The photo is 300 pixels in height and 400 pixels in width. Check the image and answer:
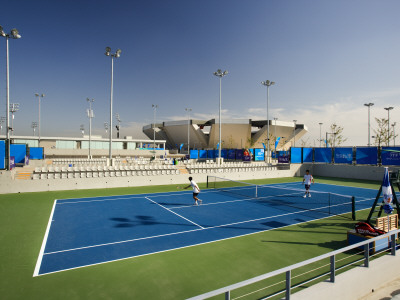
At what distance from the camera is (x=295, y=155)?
3406cm

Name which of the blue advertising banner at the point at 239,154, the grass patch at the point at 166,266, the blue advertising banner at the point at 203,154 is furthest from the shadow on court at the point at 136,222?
the blue advertising banner at the point at 203,154

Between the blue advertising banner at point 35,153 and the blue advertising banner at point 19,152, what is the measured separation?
9820 mm

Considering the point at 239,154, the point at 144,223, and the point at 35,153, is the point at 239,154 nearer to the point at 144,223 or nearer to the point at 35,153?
the point at 35,153

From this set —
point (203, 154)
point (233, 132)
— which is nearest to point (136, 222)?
point (203, 154)

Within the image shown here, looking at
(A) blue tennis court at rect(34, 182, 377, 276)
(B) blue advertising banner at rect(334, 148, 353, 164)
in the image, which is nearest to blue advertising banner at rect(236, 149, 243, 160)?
(B) blue advertising banner at rect(334, 148, 353, 164)

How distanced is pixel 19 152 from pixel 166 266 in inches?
1320

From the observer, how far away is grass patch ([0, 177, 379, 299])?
5848 mm

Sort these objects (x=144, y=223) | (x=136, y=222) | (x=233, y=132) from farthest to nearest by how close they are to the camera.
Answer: (x=233, y=132) < (x=136, y=222) < (x=144, y=223)

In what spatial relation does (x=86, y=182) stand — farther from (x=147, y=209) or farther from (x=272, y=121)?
(x=272, y=121)

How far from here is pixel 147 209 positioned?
557 inches

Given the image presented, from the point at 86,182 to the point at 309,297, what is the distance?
815 inches

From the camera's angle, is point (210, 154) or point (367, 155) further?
point (210, 154)

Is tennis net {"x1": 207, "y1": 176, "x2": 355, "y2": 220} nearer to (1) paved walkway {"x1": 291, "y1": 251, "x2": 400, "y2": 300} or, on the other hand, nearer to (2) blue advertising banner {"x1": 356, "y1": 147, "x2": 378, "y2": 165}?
(1) paved walkway {"x1": 291, "y1": 251, "x2": 400, "y2": 300}

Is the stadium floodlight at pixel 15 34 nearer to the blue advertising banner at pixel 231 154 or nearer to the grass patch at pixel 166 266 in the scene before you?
the grass patch at pixel 166 266
